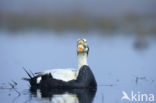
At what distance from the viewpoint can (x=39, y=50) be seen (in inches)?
866

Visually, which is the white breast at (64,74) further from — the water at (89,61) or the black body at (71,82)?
the water at (89,61)

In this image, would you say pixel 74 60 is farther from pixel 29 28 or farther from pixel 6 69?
A: pixel 29 28

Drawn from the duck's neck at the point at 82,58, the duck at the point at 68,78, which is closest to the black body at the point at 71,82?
the duck at the point at 68,78

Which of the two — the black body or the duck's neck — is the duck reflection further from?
the duck's neck

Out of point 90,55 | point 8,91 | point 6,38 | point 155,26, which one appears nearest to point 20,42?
Answer: point 6,38

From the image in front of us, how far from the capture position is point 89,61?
66.0ft

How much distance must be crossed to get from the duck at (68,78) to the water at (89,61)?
0.64 feet

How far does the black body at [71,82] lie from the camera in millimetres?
17078

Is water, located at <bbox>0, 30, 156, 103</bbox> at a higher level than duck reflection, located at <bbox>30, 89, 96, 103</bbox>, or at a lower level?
higher

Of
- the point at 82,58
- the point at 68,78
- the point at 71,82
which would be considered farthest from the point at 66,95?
the point at 82,58

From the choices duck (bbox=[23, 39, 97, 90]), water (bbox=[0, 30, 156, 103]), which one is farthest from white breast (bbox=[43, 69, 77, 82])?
water (bbox=[0, 30, 156, 103])

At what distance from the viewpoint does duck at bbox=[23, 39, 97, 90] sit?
56.1 feet

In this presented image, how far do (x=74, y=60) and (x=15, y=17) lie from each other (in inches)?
327

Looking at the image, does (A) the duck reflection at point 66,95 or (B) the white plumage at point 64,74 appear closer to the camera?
(A) the duck reflection at point 66,95
